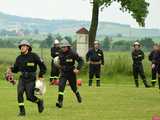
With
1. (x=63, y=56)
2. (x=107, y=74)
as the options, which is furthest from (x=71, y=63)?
(x=107, y=74)

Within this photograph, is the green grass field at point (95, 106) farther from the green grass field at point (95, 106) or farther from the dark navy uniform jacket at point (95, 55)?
the dark navy uniform jacket at point (95, 55)

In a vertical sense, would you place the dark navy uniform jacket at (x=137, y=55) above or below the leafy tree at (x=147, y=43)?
above

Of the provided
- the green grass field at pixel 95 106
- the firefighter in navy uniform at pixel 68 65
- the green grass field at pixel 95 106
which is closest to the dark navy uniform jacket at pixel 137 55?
the green grass field at pixel 95 106

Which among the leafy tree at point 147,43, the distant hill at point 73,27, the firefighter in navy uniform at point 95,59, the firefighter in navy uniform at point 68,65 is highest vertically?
the firefighter in navy uniform at point 68,65

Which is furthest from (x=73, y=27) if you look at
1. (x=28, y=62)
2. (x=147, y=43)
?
(x=28, y=62)

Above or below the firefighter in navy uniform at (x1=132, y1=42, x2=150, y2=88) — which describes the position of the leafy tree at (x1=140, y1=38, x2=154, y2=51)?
below

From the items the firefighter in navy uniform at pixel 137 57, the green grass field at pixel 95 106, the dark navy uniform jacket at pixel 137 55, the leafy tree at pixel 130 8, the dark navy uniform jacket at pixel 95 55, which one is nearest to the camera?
Result: the green grass field at pixel 95 106

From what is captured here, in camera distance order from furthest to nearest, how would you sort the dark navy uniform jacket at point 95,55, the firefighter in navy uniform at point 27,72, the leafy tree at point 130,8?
the leafy tree at point 130,8 < the dark navy uniform jacket at point 95,55 < the firefighter in navy uniform at point 27,72

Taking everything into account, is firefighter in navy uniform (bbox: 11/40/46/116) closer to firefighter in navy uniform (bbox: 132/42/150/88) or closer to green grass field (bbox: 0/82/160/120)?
green grass field (bbox: 0/82/160/120)

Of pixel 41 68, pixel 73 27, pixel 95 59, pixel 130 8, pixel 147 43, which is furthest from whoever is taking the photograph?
pixel 73 27

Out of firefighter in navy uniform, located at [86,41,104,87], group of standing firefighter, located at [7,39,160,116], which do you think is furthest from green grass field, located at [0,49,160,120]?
firefighter in navy uniform, located at [86,41,104,87]

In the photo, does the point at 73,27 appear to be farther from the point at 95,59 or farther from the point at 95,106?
the point at 95,106

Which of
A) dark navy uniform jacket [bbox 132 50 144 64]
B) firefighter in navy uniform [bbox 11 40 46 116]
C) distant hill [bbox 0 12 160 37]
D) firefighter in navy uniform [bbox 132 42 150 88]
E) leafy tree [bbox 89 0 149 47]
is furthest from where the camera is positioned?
distant hill [bbox 0 12 160 37]

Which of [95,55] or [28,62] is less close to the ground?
[28,62]
